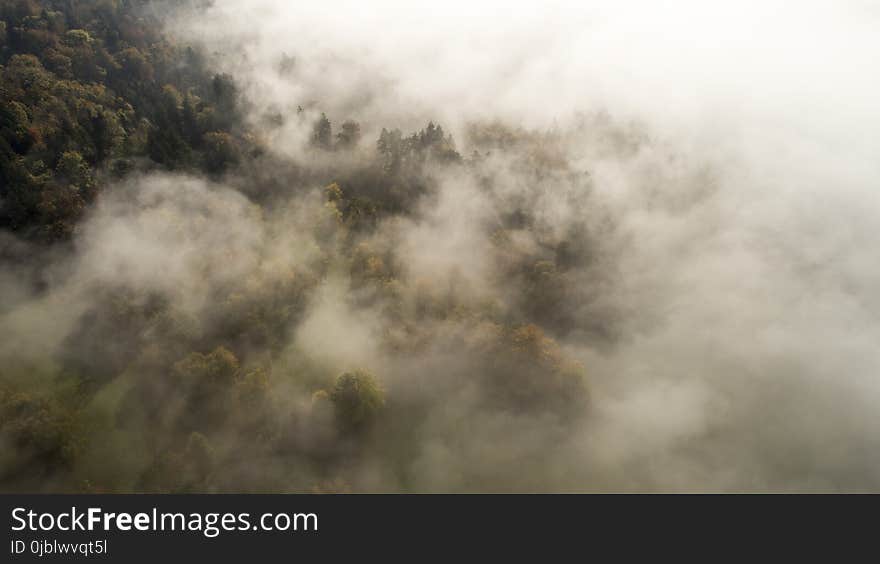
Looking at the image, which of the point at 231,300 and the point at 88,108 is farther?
the point at 88,108

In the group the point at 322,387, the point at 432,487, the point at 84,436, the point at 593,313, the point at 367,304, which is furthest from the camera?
the point at 593,313

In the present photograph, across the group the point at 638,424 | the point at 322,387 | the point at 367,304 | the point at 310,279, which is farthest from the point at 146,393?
the point at 638,424

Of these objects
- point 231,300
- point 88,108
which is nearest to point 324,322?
point 231,300

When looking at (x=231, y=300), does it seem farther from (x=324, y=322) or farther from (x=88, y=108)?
(x=88, y=108)

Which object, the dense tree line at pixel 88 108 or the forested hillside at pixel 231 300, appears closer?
the forested hillside at pixel 231 300

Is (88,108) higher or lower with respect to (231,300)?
higher

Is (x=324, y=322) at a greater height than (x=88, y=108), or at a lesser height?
lesser

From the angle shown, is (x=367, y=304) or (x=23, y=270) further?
(x=367, y=304)

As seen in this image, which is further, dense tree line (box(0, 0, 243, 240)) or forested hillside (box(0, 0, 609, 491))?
dense tree line (box(0, 0, 243, 240))

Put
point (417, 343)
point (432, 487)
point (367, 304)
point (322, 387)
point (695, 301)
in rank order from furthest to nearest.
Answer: point (695, 301) → point (367, 304) → point (417, 343) → point (322, 387) → point (432, 487)

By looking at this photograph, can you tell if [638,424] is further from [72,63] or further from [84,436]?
[72,63]

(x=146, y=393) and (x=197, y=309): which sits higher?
(x=197, y=309)
